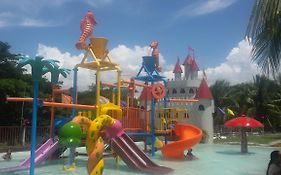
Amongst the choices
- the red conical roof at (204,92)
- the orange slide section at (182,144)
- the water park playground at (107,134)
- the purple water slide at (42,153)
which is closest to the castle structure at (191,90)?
the red conical roof at (204,92)

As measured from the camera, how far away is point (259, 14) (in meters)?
7.13

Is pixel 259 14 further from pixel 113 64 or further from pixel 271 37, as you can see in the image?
pixel 113 64

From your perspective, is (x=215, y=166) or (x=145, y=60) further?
(x=145, y=60)

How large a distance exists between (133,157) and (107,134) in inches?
106

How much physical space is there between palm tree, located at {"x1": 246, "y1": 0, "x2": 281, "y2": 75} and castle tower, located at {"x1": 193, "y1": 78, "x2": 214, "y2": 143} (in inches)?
906

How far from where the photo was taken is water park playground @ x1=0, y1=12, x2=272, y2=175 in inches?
401

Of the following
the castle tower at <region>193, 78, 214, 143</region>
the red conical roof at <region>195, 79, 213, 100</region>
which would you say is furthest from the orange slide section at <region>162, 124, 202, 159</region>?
the red conical roof at <region>195, 79, 213, 100</region>

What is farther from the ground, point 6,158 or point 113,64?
point 113,64

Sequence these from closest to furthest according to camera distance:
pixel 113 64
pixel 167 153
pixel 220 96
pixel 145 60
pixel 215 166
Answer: pixel 113 64 < pixel 215 166 < pixel 167 153 < pixel 145 60 < pixel 220 96

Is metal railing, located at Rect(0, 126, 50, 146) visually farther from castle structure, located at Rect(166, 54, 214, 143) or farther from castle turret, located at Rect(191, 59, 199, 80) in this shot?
castle turret, located at Rect(191, 59, 199, 80)

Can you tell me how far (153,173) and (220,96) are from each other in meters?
34.9

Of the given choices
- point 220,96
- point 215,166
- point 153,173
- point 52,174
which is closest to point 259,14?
point 153,173

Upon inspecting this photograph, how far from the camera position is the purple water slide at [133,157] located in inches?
518

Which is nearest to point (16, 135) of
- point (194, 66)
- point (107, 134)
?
point (107, 134)
